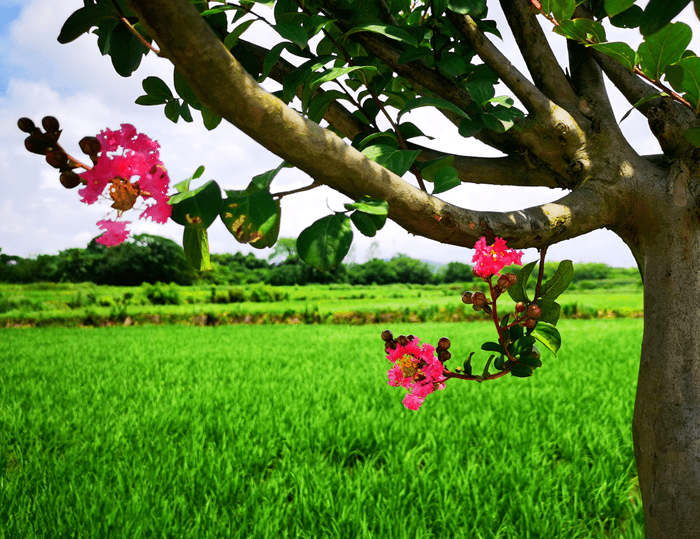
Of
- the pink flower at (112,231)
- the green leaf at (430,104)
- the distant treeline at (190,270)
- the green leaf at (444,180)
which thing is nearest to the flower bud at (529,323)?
the green leaf at (444,180)

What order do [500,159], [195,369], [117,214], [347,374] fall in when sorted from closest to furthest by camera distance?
1. [117,214]
2. [500,159]
3. [347,374]
4. [195,369]

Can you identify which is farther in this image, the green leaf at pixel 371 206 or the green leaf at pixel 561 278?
the green leaf at pixel 561 278

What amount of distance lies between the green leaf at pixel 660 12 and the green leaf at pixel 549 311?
467mm

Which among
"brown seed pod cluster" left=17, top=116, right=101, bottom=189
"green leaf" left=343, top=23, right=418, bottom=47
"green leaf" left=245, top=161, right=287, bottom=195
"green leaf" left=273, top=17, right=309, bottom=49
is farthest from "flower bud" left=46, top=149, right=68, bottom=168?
"green leaf" left=343, top=23, right=418, bottom=47

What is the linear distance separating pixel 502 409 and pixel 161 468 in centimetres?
270

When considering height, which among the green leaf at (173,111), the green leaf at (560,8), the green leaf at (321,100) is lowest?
the green leaf at (321,100)

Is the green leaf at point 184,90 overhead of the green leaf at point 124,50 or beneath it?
beneath

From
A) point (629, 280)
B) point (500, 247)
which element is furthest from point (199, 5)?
point (629, 280)

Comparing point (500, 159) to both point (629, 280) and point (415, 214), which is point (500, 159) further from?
point (629, 280)

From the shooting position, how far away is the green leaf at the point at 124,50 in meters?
0.83

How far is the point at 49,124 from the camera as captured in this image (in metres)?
0.50

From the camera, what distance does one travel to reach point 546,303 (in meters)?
0.82

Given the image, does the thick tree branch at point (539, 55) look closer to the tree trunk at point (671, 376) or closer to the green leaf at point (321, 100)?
the tree trunk at point (671, 376)

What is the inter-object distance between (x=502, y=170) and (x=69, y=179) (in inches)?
34.6
